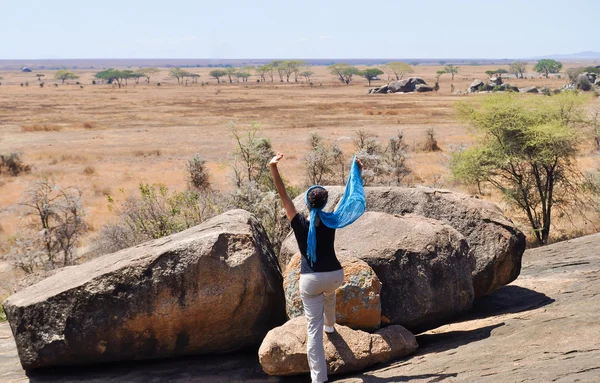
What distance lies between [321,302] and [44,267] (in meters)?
11.6

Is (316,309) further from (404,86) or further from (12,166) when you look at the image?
(404,86)

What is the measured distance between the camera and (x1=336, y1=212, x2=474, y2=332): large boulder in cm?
770

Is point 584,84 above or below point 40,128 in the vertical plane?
above

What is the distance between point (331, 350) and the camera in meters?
6.82

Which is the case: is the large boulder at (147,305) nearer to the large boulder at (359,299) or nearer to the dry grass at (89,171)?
the large boulder at (359,299)

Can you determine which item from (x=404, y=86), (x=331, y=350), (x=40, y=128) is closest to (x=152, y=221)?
(x=331, y=350)

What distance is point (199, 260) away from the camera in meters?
7.45

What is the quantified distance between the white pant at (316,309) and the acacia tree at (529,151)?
47.7 feet

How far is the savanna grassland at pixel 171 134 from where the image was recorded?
1193 inches

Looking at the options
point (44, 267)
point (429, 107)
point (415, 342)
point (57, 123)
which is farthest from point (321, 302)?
point (429, 107)

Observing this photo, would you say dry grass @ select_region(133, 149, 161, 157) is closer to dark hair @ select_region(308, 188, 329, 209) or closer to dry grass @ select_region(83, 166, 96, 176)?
dry grass @ select_region(83, 166, 96, 176)

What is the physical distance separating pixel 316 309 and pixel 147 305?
91.0 inches

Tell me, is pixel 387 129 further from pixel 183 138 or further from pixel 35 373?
pixel 35 373

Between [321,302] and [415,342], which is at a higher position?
[321,302]
